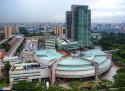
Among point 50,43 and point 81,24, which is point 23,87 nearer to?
point 50,43

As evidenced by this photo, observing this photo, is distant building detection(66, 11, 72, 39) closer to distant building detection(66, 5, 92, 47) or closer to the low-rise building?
distant building detection(66, 5, 92, 47)

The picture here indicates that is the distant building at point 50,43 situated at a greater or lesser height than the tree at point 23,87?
greater

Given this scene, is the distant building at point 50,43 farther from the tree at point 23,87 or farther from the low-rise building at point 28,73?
the tree at point 23,87

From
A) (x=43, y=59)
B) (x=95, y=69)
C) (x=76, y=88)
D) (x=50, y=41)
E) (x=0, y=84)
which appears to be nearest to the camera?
(x=76, y=88)

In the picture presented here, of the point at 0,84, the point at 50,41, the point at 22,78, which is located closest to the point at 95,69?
the point at 22,78

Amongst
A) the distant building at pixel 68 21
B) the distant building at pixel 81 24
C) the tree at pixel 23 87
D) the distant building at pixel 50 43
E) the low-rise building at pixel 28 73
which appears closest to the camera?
the tree at pixel 23 87

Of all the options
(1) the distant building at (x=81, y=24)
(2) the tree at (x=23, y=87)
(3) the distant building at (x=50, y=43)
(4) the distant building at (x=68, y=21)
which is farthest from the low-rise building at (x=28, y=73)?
(4) the distant building at (x=68, y=21)

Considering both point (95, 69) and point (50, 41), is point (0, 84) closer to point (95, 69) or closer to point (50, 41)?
point (95, 69)

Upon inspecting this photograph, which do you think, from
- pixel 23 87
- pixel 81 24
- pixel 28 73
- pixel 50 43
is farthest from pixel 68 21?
pixel 23 87

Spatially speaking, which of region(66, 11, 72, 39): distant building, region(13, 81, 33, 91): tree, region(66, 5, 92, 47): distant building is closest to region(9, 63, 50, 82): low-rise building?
region(13, 81, 33, 91): tree

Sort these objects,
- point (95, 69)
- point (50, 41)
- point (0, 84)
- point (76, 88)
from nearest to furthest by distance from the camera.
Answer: point (76, 88) → point (0, 84) → point (95, 69) → point (50, 41)
